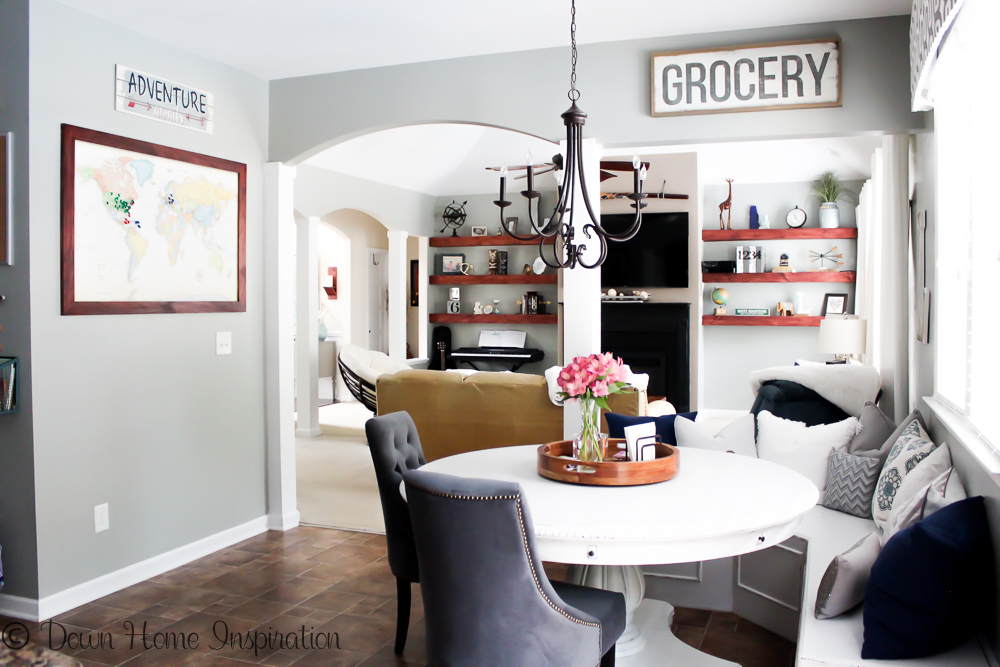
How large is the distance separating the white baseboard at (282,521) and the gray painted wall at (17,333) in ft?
4.44

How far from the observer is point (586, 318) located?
3590 millimetres

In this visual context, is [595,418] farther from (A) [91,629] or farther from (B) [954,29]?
(A) [91,629]

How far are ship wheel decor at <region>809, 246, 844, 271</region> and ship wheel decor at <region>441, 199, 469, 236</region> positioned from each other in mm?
3869

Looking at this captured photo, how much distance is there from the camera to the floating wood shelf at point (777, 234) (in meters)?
7.28

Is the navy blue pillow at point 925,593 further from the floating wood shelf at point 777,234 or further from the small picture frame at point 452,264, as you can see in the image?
the small picture frame at point 452,264

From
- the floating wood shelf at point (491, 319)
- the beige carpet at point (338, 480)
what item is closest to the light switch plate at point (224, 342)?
the beige carpet at point (338, 480)

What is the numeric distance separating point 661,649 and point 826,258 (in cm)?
585

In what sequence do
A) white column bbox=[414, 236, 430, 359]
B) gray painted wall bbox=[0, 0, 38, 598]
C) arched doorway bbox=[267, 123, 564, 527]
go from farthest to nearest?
white column bbox=[414, 236, 430, 359]
arched doorway bbox=[267, 123, 564, 527]
gray painted wall bbox=[0, 0, 38, 598]

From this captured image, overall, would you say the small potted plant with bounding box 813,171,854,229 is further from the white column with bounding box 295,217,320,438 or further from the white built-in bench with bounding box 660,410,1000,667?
the white column with bounding box 295,217,320,438

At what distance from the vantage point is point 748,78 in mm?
3320

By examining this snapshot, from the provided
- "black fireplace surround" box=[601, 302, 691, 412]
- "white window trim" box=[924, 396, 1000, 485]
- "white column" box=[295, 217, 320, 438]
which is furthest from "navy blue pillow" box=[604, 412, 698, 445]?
"black fireplace surround" box=[601, 302, 691, 412]

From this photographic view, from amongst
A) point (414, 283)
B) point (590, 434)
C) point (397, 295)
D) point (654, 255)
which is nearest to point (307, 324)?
point (397, 295)

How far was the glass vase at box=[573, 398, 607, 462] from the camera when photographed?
2350 millimetres

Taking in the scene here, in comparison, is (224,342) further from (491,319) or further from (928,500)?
(491,319)
